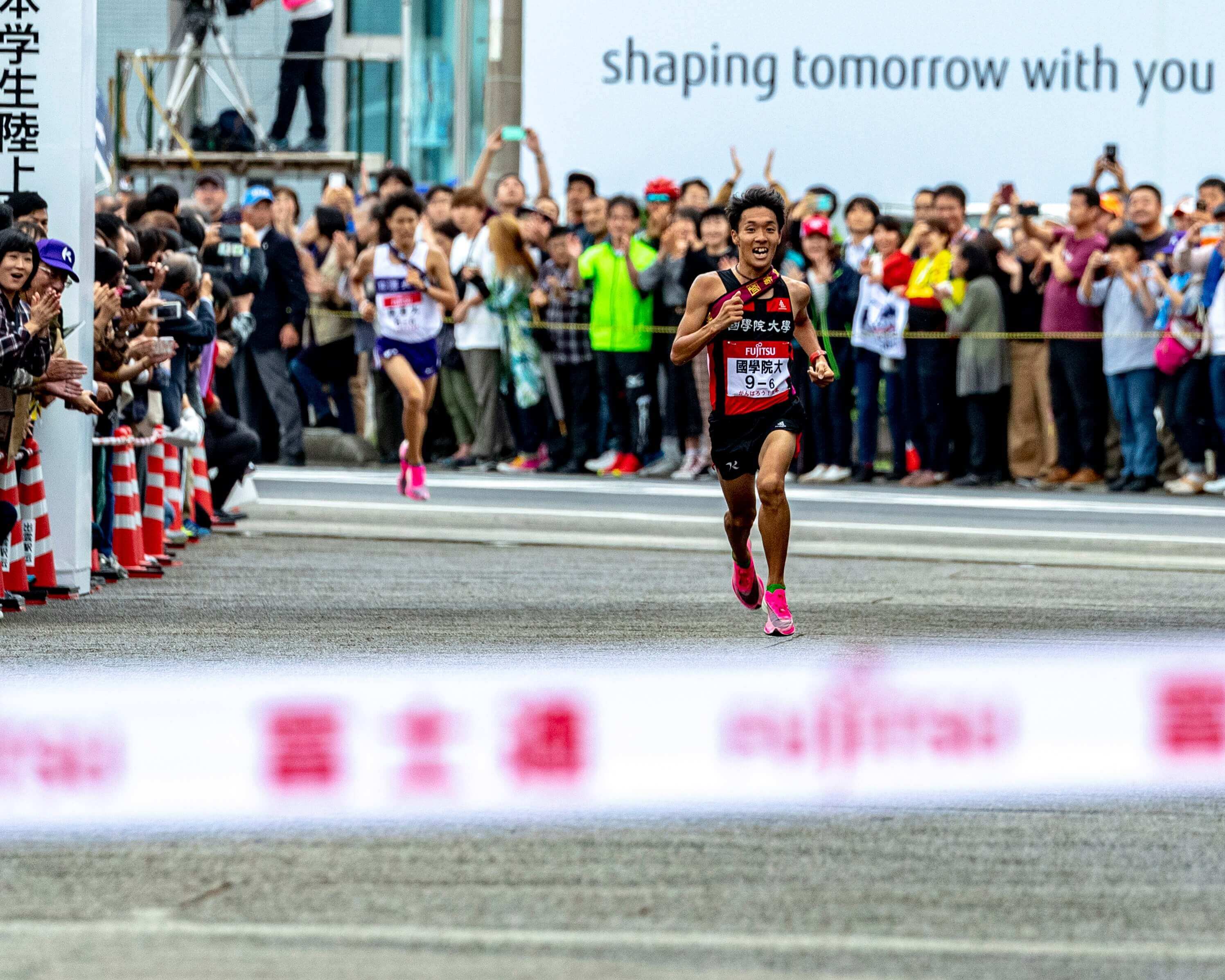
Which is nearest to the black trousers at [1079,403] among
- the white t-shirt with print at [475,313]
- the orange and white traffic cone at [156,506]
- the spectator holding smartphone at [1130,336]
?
the spectator holding smartphone at [1130,336]

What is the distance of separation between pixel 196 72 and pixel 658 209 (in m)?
8.07

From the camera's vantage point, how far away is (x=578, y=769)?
670 centimetres

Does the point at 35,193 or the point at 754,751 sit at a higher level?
the point at 35,193

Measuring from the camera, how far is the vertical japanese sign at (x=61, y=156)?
428 inches

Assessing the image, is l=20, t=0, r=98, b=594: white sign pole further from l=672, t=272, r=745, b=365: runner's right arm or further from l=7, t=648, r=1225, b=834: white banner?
l=672, t=272, r=745, b=365: runner's right arm

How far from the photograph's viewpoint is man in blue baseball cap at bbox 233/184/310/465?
1981cm

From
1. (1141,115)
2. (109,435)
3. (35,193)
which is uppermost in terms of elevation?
(1141,115)

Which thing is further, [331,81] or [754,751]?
[331,81]

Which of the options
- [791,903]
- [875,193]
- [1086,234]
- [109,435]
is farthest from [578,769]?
[875,193]

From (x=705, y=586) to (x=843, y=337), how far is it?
7273 millimetres

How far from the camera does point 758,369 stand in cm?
1012

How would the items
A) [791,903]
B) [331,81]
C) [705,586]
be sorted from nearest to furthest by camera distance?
[791,903], [705,586], [331,81]

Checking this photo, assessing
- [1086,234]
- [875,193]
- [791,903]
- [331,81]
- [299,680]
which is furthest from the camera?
[331,81]

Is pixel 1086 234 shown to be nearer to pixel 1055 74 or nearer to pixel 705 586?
pixel 1055 74
